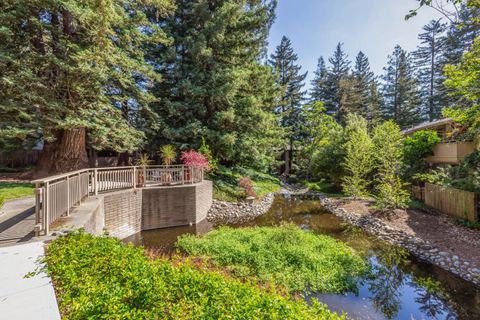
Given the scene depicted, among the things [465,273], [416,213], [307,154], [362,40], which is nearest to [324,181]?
[307,154]

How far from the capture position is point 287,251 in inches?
272

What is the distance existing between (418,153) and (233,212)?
42.2 ft

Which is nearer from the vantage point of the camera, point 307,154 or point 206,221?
point 206,221

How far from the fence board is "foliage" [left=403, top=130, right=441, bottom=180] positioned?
262cm

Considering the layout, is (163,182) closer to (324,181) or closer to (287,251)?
(287,251)

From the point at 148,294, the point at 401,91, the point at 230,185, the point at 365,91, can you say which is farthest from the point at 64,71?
the point at 401,91

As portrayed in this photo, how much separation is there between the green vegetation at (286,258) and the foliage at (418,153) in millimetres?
10831

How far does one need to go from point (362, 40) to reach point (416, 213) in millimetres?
9165

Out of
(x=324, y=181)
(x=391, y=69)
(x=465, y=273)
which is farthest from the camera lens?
(x=391, y=69)

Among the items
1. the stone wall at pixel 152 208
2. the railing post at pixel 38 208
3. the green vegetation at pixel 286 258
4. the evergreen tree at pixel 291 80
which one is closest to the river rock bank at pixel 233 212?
the stone wall at pixel 152 208

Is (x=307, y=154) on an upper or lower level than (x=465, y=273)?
upper

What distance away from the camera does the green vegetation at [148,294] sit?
2436 millimetres

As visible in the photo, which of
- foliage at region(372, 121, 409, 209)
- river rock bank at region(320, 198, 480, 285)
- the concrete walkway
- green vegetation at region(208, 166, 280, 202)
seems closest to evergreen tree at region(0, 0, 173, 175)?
green vegetation at region(208, 166, 280, 202)

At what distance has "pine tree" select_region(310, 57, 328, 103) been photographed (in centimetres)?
3428
